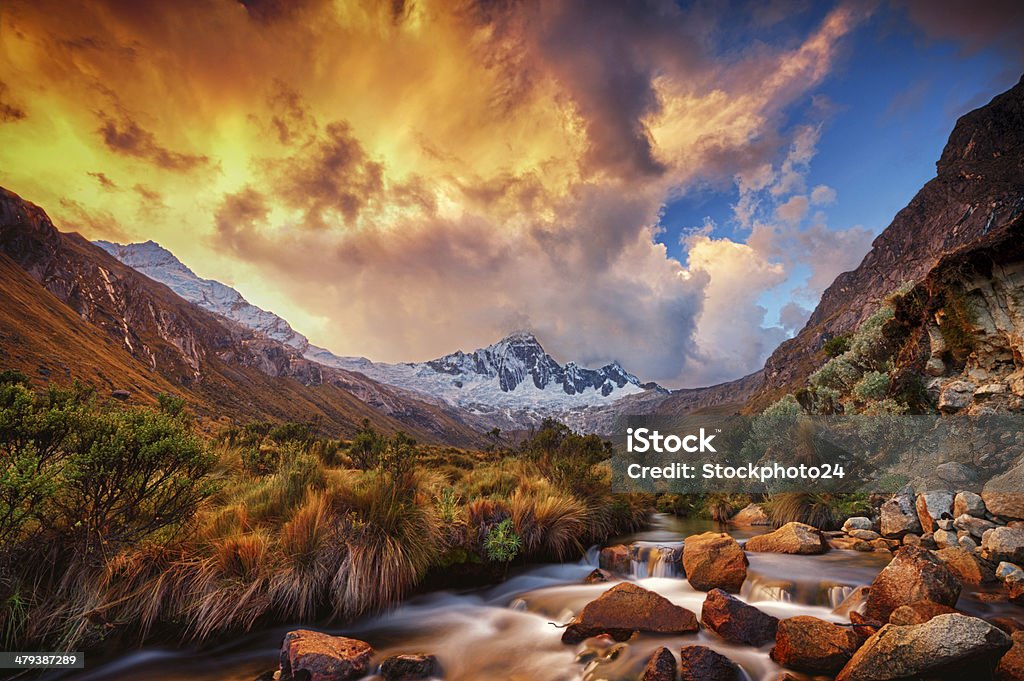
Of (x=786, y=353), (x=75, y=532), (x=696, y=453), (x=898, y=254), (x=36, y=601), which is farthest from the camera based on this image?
(x=786, y=353)

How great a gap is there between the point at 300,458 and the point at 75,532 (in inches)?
223

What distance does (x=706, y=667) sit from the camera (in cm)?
500

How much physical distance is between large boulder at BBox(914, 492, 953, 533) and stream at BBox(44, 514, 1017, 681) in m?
1.41

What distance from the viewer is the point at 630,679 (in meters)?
5.17

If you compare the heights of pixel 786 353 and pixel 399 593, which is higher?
pixel 786 353

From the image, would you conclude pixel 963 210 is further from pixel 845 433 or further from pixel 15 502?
pixel 15 502

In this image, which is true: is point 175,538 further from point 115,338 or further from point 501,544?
point 115,338

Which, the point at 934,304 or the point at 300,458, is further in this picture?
the point at 934,304

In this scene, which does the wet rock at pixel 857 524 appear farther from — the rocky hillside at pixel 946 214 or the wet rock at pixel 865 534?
the rocky hillside at pixel 946 214

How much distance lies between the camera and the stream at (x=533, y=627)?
219 inches

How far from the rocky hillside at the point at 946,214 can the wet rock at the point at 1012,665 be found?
136 metres

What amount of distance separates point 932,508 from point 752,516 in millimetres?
6794

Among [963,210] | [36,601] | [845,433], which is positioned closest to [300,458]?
[36,601]

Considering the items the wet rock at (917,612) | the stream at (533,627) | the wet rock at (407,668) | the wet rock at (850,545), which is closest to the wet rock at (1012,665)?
the wet rock at (917,612)
